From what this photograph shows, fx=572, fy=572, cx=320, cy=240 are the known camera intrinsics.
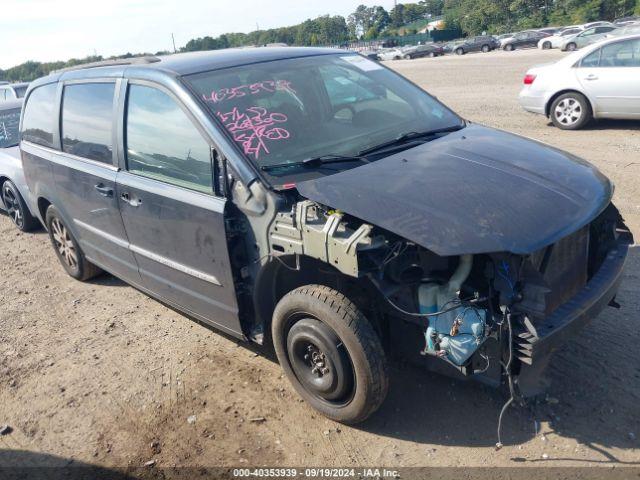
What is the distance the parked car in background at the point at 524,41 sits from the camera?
41781mm

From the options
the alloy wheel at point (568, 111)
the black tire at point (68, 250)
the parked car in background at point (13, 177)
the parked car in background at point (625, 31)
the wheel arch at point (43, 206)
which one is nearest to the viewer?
the black tire at point (68, 250)

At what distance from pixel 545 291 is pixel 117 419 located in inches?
102

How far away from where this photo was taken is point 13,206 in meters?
7.60

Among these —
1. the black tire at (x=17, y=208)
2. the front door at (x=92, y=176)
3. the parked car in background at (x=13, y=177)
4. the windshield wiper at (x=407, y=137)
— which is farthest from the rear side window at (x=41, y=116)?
the windshield wiper at (x=407, y=137)

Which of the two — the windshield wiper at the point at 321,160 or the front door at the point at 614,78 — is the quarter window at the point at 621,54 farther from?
the windshield wiper at the point at 321,160

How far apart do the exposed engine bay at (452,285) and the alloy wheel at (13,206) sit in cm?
572

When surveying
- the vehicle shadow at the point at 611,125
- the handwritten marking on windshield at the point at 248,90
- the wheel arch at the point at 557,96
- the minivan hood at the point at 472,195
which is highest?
the handwritten marking on windshield at the point at 248,90

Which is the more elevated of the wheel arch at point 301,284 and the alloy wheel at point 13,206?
the wheel arch at point 301,284

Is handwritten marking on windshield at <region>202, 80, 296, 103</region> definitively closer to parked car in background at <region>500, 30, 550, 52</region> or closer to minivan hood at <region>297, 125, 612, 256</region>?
minivan hood at <region>297, 125, 612, 256</region>

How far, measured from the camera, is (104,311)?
4.98 m

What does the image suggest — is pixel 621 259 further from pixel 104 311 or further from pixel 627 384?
pixel 104 311

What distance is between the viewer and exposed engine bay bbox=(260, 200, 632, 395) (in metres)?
2.65

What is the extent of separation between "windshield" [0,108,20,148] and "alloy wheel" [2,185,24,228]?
630 millimetres

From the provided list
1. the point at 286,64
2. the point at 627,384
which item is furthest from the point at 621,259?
the point at 286,64
